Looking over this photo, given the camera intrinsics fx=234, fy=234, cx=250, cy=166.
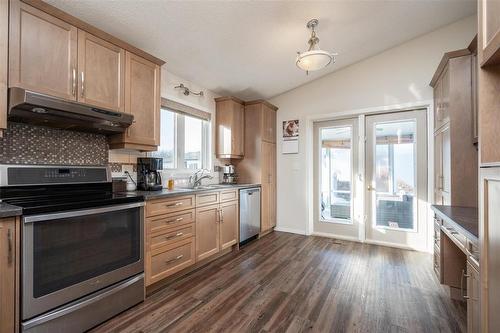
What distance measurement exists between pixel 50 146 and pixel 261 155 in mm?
2719

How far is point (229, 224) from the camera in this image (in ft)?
10.4

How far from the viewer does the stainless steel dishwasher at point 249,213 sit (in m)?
3.44

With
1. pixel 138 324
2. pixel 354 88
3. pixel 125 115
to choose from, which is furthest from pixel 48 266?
pixel 354 88

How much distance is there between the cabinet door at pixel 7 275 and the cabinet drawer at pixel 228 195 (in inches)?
77.0

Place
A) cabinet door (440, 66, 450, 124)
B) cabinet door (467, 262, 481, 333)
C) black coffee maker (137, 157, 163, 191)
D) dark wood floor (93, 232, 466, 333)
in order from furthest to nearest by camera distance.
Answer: black coffee maker (137, 157, 163, 191), cabinet door (440, 66, 450, 124), dark wood floor (93, 232, 466, 333), cabinet door (467, 262, 481, 333)

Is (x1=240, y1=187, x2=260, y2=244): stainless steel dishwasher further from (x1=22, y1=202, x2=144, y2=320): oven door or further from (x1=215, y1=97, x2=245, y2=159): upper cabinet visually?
(x1=22, y1=202, x2=144, y2=320): oven door

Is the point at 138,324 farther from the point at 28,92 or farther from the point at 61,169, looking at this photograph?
the point at 28,92

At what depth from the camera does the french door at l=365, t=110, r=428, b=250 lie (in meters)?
3.33

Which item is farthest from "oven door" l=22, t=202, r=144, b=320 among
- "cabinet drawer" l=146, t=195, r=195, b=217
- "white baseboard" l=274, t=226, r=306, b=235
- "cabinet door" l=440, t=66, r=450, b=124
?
"cabinet door" l=440, t=66, r=450, b=124

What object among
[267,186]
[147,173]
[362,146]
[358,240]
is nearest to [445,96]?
[362,146]

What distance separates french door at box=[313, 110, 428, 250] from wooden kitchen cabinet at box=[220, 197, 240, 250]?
61.8 inches

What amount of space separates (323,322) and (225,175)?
2555mm

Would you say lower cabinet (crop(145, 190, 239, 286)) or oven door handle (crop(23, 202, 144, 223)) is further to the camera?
lower cabinet (crop(145, 190, 239, 286))

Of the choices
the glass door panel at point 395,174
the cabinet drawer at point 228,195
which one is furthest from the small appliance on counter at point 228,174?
the glass door panel at point 395,174
